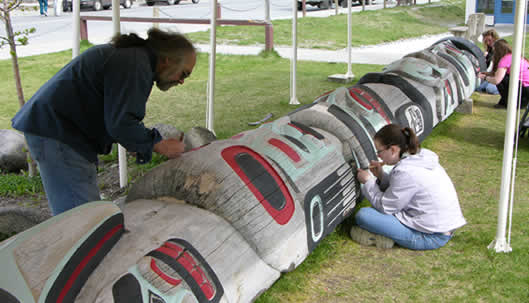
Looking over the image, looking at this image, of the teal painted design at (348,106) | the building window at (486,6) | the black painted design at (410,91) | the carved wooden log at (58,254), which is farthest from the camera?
the building window at (486,6)

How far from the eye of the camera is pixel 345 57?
11.4 metres

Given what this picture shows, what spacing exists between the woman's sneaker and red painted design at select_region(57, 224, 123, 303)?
180 centimetres

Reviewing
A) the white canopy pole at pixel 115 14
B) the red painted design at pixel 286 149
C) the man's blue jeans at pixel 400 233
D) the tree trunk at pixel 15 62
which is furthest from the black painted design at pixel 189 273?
the tree trunk at pixel 15 62

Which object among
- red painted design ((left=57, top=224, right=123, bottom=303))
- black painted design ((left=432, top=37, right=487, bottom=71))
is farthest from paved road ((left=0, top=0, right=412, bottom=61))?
red painted design ((left=57, top=224, right=123, bottom=303))

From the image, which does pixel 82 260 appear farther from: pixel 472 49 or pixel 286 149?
pixel 472 49

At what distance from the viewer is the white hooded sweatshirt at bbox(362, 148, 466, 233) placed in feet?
9.88

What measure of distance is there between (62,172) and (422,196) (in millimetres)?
2097

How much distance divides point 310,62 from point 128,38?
350 inches

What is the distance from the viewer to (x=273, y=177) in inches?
111

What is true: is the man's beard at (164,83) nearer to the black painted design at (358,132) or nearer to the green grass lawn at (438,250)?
the green grass lawn at (438,250)

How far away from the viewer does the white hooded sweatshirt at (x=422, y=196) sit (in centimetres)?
301

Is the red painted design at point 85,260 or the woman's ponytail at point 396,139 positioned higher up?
the woman's ponytail at point 396,139

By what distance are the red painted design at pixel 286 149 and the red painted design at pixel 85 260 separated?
3.97ft

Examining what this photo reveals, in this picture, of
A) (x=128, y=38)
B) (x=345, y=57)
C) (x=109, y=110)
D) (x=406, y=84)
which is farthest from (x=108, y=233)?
(x=345, y=57)
